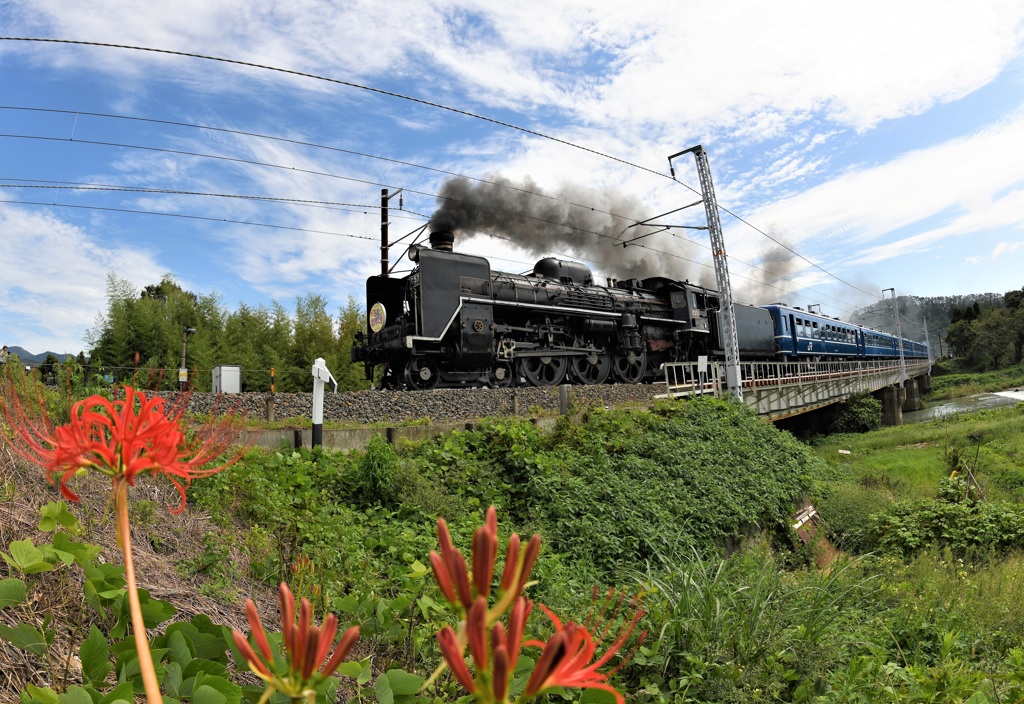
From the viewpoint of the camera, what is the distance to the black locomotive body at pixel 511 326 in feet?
36.8

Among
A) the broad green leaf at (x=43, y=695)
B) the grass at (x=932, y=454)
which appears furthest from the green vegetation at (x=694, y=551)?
the grass at (x=932, y=454)

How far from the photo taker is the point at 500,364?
12.5 metres

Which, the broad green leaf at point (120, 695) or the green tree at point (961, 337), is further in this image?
the green tree at point (961, 337)

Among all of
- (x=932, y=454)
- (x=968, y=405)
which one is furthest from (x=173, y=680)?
(x=968, y=405)

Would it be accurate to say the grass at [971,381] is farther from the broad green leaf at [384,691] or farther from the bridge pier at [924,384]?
the broad green leaf at [384,691]

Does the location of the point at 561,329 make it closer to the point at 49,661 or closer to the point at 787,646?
the point at 787,646

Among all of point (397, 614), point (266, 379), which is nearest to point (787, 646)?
point (397, 614)

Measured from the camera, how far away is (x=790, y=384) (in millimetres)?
17328

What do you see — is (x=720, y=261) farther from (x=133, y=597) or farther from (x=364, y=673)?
(x=133, y=597)

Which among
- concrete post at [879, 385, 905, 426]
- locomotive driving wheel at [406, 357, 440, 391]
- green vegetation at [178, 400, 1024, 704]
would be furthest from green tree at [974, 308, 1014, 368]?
locomotive driving wheel at [406, 357, 440, 391]

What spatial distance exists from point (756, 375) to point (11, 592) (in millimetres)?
→ 21140

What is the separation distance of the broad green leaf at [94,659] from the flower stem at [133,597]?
1.08 meters

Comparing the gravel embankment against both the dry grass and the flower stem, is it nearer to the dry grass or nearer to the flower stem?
the dry grass

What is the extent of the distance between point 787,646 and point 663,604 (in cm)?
71
